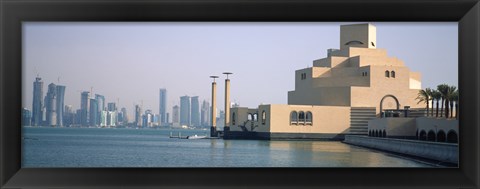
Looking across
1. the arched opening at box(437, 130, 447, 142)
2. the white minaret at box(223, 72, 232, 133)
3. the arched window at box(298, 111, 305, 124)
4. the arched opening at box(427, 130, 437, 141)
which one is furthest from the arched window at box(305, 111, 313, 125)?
the arched opening at box(437, 130, 447, 142)

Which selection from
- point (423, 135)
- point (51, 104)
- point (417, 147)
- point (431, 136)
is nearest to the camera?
point (417, 147)

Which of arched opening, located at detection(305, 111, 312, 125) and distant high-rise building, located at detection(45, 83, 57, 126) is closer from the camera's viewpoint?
arched opening, located at detection(305, 111, 312, 125)

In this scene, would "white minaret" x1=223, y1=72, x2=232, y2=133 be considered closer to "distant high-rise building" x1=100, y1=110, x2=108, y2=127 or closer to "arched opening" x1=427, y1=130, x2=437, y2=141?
"arched opening" x1=427, y1=130, x2=437, y2=141

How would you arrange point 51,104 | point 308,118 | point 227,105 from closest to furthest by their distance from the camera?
point 308,118 → point 227,105 → point 51,104

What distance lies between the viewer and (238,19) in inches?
127

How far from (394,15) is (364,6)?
18 centimetres

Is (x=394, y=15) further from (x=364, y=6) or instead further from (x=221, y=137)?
(x=221, y=137)

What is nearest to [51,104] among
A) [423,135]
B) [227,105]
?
[227,105]

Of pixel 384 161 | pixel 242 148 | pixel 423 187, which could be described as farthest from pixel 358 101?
pixel 423 187

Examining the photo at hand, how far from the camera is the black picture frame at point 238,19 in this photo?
3176mm

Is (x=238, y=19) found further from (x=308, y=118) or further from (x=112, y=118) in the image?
(x=112, y=118)

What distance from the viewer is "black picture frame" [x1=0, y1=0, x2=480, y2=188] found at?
3176 mm

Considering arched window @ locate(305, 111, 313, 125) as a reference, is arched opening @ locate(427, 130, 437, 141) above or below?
below

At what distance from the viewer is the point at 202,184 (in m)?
3.36
